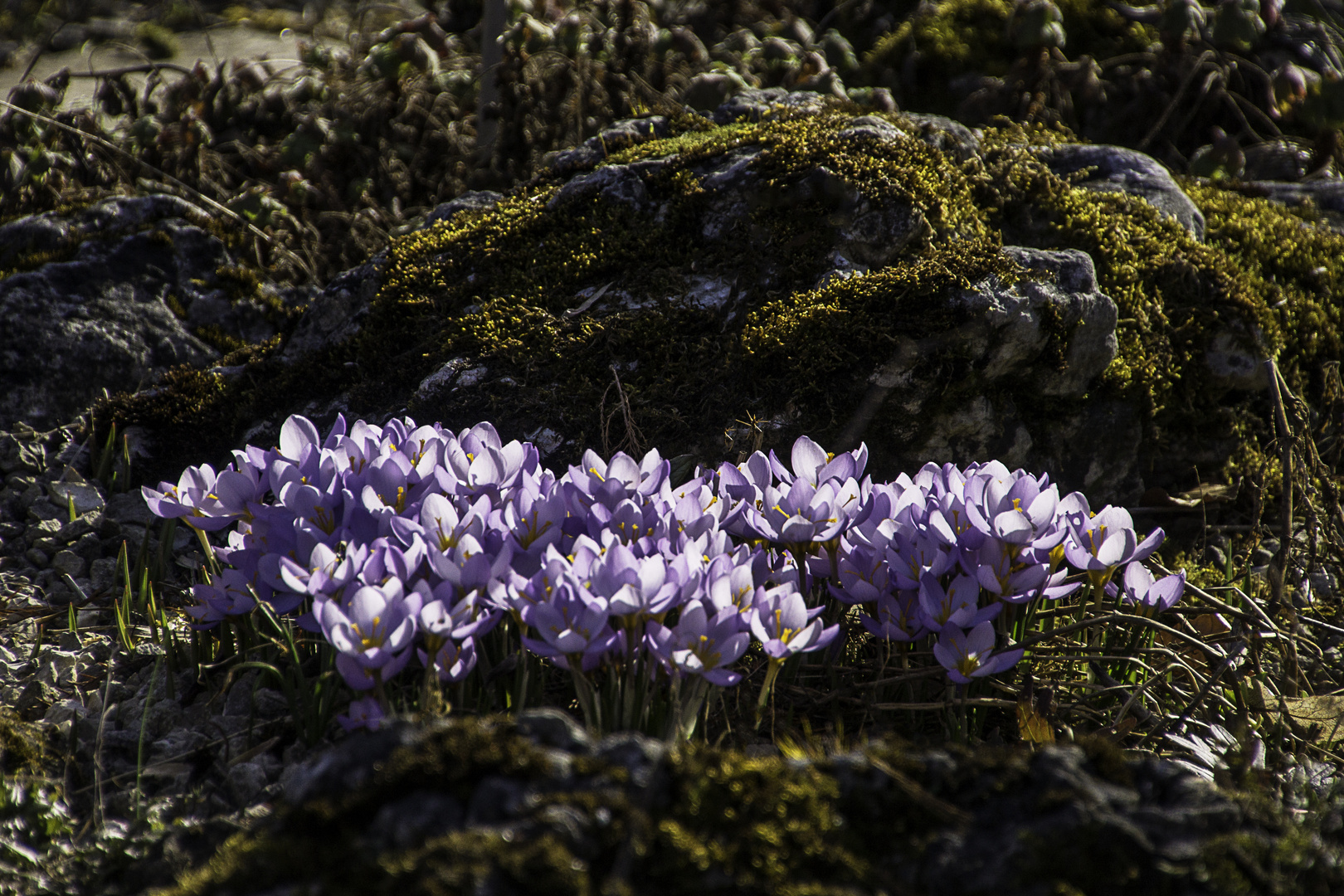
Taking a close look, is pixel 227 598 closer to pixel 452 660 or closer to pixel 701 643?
pixel 452 660

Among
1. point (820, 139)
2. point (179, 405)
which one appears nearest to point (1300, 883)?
point (820, 139)

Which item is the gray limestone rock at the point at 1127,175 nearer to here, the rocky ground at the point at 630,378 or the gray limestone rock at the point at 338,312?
the rocky ground at the point at 630,378

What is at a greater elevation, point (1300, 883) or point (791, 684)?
point (1300, 883)

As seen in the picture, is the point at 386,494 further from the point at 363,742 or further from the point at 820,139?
the point at 820,139

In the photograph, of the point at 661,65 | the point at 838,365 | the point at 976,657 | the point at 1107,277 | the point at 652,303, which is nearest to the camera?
the point at 976,657

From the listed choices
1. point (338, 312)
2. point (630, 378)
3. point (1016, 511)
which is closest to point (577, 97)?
point (338, 312)
